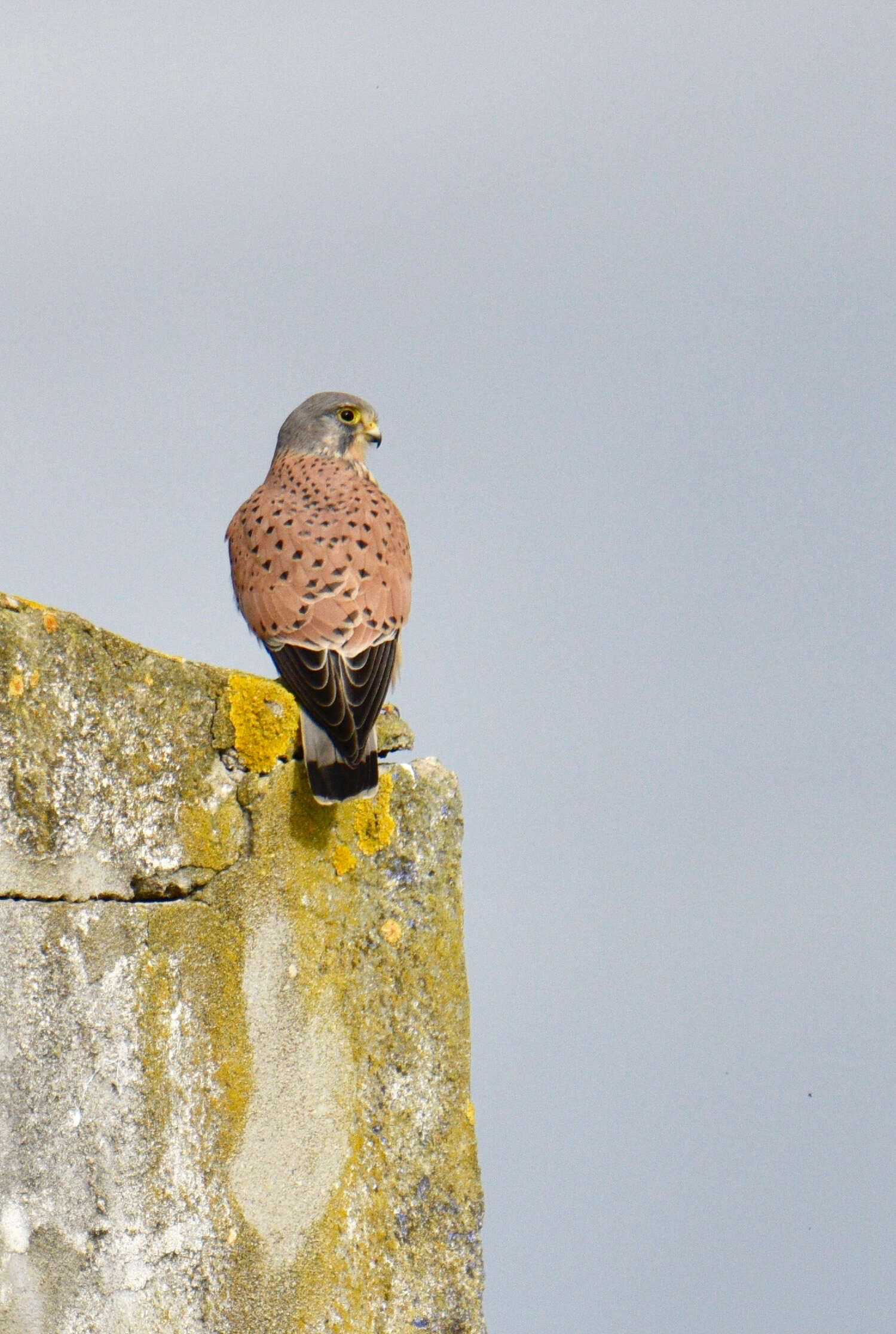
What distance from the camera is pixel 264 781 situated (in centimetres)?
332

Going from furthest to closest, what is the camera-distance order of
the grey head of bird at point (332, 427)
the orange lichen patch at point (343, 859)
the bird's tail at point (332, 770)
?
the grey head of bird at point (332, 427), the orange lichen patch at point (343, 859), the bird's tail at point (332, 770)

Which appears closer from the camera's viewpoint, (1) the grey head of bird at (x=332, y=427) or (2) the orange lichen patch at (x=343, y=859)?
(2) the orange lichen patch at (x=343, y=859)

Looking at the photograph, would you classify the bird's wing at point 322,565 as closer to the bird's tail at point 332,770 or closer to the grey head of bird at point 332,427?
the bird's tail at point 332,770

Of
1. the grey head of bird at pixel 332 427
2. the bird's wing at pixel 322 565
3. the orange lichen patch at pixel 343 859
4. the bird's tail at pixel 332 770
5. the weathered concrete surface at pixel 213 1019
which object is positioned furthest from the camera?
the grey head of bird at pixel 332 427

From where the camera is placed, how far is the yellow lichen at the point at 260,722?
332cm

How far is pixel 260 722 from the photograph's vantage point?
3365 millimetres

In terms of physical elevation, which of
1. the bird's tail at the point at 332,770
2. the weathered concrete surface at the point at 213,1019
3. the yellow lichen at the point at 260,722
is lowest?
the weathered concrete surface at the point at 213,1019

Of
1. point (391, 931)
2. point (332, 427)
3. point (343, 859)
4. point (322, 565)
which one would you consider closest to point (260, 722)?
point (343, 859)

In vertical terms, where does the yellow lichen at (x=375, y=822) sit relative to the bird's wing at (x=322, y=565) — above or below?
below

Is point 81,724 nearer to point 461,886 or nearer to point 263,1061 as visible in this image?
point 263,1061

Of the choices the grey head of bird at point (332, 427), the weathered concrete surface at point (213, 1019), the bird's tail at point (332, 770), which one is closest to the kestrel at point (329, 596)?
the bird's tail at point (332, 770)

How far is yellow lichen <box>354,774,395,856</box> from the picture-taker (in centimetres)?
351

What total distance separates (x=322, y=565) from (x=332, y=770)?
0.93m

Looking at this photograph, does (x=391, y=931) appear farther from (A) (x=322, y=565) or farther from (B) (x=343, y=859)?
(A) (x=322, y=565)
